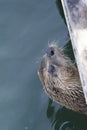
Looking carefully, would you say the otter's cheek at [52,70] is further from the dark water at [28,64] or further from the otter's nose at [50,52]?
the dark water at [28,64]

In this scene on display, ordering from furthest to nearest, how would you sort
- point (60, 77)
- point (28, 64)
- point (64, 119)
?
point (28, 64), point (64, 119), point (60, 77)

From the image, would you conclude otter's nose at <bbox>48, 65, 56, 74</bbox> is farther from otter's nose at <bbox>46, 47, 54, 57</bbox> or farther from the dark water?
the dark water

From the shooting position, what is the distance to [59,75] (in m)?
4.54

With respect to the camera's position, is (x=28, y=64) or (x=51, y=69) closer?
(x=51, y=69)

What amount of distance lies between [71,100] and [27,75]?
1.54 m

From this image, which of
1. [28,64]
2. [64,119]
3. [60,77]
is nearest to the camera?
[60,77]

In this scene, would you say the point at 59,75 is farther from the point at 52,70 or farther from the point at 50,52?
the point at 50,52

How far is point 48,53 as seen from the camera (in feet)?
15.0

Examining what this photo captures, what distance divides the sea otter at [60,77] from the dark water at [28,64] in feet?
3.33

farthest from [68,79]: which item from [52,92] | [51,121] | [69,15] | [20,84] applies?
[20,84]

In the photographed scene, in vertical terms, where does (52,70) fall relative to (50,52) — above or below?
below

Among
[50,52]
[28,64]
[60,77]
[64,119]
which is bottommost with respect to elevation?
[64,119]

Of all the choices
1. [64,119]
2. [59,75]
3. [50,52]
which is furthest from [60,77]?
[64,119]

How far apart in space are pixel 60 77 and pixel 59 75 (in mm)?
22
